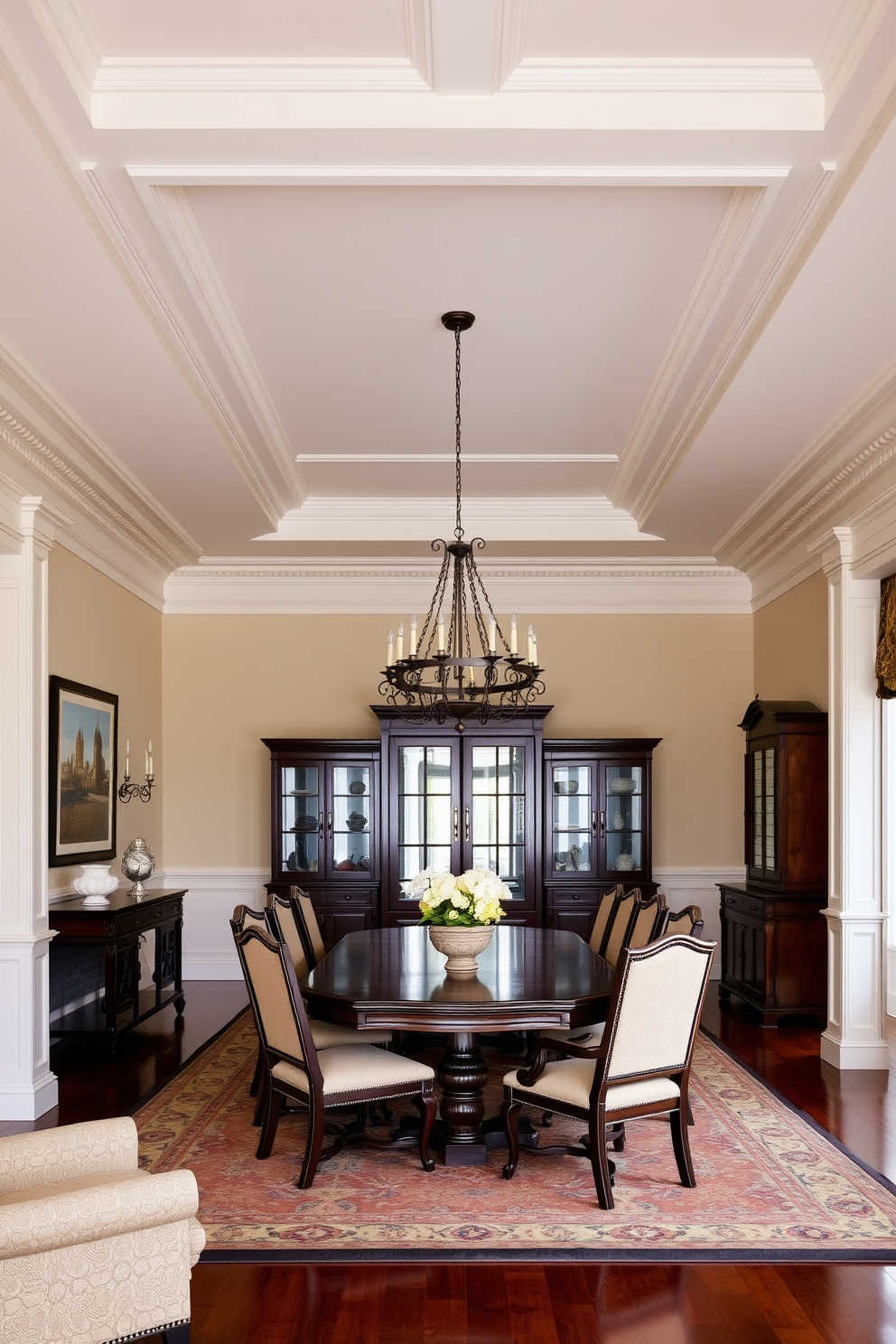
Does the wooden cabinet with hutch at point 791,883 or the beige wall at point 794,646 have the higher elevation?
the beige wall at point 794,646

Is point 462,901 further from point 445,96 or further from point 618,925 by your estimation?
point 445,96

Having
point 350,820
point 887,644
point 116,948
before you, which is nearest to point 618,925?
point 887,644

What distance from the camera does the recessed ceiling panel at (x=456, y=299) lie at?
12.1ft

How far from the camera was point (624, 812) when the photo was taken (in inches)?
305

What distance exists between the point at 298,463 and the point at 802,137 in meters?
3.95

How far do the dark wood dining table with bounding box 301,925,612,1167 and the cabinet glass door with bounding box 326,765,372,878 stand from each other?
245cm

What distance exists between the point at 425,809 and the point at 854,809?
9.74ft

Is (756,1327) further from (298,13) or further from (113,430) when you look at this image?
(113,430)

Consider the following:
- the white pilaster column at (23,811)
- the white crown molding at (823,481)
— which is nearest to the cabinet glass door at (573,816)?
the white crown molding at (823,481)

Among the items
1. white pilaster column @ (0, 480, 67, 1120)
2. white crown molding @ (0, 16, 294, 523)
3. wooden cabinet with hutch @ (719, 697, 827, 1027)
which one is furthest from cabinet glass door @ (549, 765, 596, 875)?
white pilaster column @ (0, 480, 67, 1120)

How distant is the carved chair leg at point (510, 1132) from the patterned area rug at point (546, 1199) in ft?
0.15

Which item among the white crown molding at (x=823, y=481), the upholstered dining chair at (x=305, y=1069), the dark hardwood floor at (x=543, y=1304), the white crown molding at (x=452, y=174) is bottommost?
the dark hardwood floor at (x=543, y=1304)

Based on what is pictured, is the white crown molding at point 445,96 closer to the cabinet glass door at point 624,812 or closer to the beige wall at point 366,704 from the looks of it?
the cabinet glass door at point 624,812

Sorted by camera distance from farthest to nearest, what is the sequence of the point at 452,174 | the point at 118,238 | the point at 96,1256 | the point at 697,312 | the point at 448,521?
the point at 448,521
the point at 697,312
the point at 118,238
the point at 452,174
the point at 96,1256
